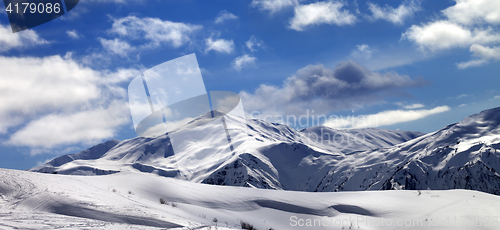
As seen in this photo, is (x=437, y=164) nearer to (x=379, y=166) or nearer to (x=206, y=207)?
(x=379, y=166)

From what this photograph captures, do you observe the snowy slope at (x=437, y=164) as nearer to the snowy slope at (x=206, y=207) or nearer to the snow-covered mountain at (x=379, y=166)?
the snow-covered mountain at (x=379, y=166)

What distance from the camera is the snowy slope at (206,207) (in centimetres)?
939

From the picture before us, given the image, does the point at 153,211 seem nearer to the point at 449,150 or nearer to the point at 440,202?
the point at 440,202

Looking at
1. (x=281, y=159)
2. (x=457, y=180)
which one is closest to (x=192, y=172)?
(x=281, y=159)

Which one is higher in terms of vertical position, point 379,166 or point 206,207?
point 379,166

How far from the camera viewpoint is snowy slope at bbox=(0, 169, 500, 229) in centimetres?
939

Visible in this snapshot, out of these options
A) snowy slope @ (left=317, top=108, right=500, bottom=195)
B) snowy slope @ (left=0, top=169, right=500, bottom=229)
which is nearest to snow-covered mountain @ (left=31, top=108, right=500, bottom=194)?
snowy slope @ (left=317, top=108, right=500, bottom=195)

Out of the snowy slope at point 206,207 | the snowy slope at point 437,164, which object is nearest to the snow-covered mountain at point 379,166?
the snowy slope at point 437,164

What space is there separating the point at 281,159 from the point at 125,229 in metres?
173

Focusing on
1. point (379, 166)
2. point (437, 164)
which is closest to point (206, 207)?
point (437, 164)

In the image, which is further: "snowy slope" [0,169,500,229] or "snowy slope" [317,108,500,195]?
"snowy slope" [317,108,500,195]

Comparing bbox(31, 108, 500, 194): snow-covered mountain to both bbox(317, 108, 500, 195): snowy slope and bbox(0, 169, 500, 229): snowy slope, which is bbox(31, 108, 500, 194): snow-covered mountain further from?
bbox(0, 169, 500, 229): snowy slope

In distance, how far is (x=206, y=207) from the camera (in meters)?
14.2

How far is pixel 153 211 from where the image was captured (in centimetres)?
1065
